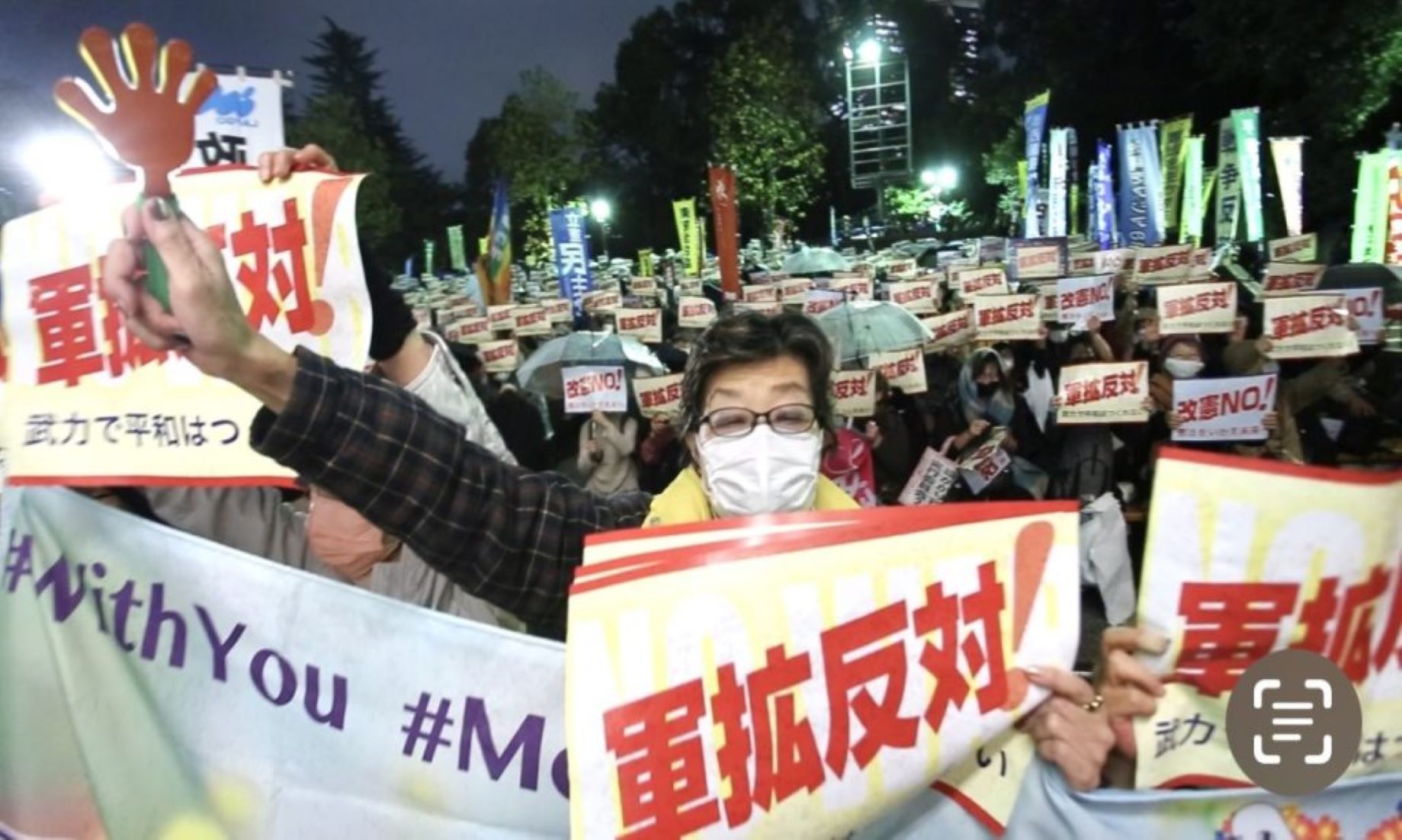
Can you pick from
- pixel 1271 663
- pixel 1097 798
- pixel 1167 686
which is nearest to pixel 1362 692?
pixel 1271 663

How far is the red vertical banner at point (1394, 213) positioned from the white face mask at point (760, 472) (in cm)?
1186

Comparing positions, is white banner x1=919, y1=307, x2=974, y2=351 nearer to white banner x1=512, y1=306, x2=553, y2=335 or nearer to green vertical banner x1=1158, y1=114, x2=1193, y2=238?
white banner x1=512, y1=306, x2=553, y2=335

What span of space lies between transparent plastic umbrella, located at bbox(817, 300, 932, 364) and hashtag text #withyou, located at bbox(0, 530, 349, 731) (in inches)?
247

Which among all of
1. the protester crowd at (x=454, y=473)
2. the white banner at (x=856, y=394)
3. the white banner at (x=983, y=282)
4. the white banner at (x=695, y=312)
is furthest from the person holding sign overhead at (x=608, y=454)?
the white banner at (x=695, y=312)

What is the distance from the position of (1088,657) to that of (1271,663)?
138 inches

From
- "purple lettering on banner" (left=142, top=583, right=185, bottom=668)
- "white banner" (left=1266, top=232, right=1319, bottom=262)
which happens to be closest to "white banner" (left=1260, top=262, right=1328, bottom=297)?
"white banner" (left=1266, top=232, right=1319, bottom=262)

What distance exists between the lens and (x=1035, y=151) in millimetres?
20703

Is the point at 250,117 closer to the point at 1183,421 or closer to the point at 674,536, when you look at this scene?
the point at 674,536

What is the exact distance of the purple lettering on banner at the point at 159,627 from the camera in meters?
1.86

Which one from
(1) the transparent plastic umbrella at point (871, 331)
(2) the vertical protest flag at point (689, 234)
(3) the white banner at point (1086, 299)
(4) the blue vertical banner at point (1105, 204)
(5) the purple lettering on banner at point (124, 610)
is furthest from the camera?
(2) the vertical protest flag at point (689, 234)

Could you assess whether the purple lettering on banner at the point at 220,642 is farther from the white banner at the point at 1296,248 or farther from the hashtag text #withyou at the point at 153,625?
the white banner at the point at 1296,248

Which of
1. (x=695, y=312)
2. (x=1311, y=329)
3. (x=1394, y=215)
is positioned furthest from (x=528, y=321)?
(x=1394, y=215)

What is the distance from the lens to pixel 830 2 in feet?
146

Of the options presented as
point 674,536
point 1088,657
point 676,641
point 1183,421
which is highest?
point 674,536
